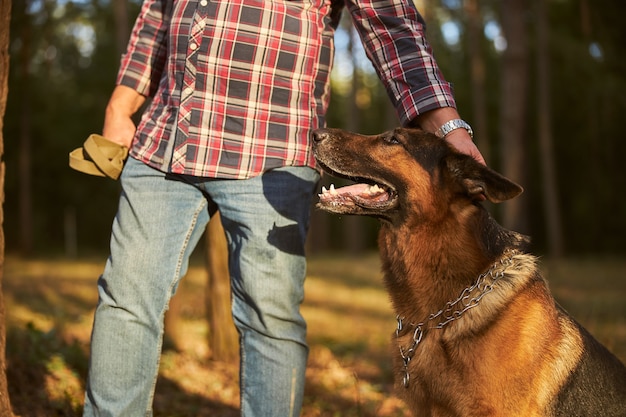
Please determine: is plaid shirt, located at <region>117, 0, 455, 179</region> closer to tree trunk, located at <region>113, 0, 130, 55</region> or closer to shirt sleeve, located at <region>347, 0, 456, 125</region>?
shirt sleeve, located at <region>347, 0, 456, 125</region>

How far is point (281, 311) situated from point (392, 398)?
2.73 metres

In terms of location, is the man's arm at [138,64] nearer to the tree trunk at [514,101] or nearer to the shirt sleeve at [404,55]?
the shirt sleeve at [404,55]

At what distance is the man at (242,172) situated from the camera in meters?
3.00

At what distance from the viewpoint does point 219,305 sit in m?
6.53

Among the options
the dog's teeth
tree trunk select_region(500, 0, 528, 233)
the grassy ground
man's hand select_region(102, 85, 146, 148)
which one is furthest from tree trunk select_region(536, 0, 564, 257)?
man's hand select_region(102, 85, 146, 148)

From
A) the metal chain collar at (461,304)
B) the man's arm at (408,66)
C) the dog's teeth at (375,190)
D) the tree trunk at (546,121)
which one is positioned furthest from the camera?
the tree trunk at (546,121)

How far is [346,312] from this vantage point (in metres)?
10.4

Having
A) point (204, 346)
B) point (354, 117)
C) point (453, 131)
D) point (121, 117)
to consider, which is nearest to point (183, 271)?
point (121, 117)

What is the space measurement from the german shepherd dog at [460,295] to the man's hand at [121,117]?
99 centimetres

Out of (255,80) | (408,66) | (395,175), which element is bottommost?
(395,175)

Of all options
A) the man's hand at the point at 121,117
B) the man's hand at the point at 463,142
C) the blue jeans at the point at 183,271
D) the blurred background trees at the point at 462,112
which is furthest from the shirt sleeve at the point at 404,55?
the blurred background trees at the point at 462,112

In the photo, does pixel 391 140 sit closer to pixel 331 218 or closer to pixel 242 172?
pixel 242 172

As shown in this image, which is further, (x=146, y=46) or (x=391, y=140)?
(x=146, y=46)

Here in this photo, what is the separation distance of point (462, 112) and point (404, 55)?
100 ft
